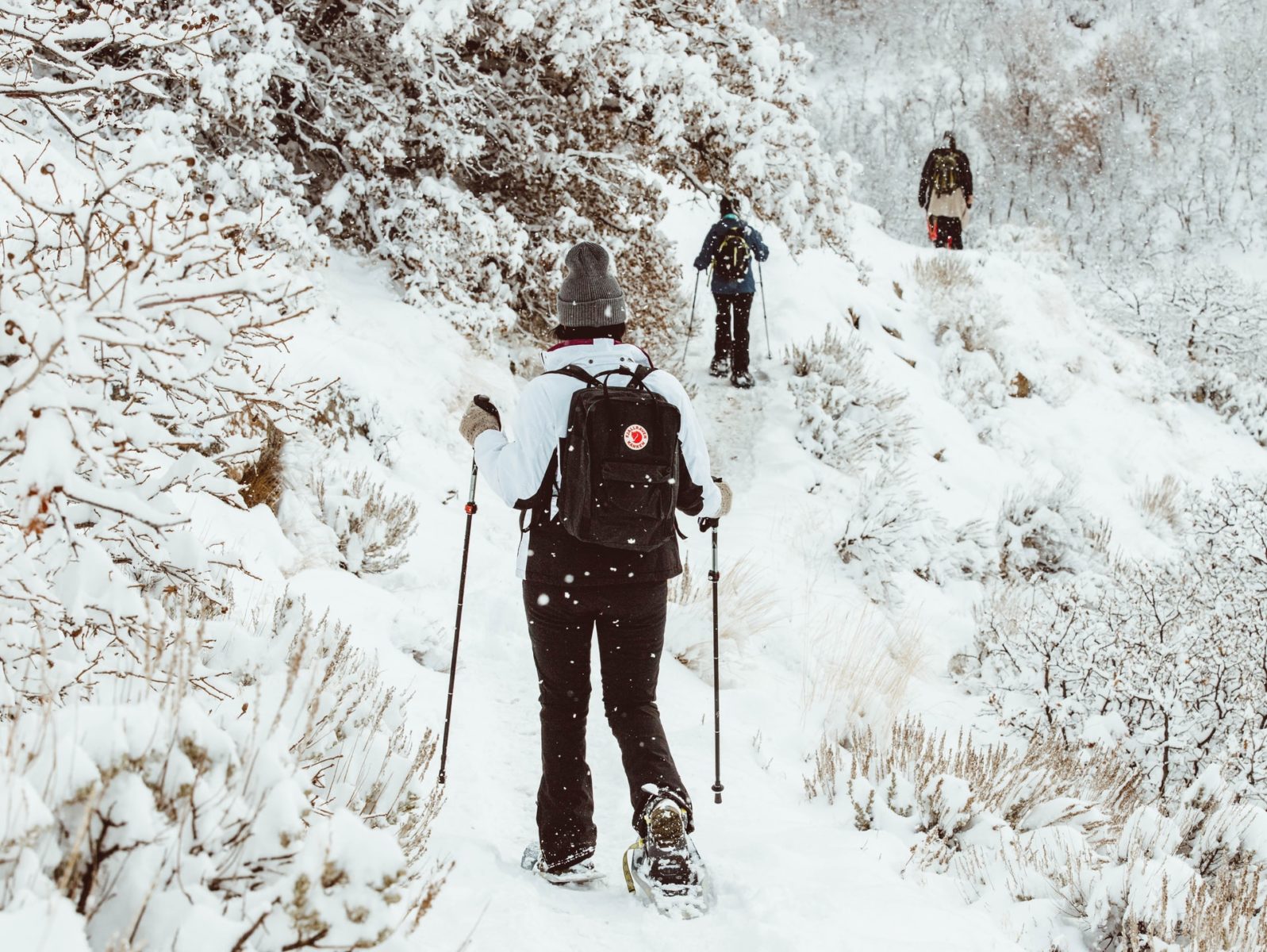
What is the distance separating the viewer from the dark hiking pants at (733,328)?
9562 mm

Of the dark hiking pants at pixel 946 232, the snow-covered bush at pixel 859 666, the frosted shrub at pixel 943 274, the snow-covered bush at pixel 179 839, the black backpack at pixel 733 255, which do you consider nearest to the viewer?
the snow-covered bush at pixel 179 839

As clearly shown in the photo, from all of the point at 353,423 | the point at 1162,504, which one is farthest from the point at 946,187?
A: the point at 353,423

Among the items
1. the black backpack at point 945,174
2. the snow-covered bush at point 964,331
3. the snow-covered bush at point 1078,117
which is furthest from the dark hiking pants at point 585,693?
the snow-covered bush at point 1078,117

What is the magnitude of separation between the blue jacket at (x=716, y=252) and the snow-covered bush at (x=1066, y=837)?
5.66 meters

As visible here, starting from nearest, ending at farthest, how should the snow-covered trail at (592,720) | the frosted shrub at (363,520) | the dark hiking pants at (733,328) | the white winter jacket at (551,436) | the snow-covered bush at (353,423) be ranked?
the snow-covered trail at (592,720)
the white winter jacket at (551,436)
the frosted shrub at (363,520)
the snow-covered bush at (353,423)
the dark hiking pants at (733,328)

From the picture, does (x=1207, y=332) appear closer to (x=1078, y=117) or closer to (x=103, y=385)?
(x=1078, y=117)

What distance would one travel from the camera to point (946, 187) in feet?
50.5

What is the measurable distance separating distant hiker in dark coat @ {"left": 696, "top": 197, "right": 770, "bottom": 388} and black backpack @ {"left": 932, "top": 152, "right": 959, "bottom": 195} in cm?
754

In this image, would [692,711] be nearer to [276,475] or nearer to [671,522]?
[671,522]

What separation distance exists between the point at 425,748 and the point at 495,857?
0.47 m

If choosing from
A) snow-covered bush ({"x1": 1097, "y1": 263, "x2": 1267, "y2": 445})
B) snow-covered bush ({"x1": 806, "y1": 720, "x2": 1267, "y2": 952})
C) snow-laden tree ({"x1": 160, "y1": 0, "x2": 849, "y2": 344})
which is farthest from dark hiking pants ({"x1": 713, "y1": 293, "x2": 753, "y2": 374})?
snow-covered bush ({"x1": 1097, "y1": 263, "x2": 1267, "y2": 445})

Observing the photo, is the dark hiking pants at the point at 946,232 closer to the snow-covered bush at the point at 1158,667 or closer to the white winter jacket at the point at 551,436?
the snow-covered bush at the point at 1158,667

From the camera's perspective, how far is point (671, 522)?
3.01 meters

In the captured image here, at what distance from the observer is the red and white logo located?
2.79m
